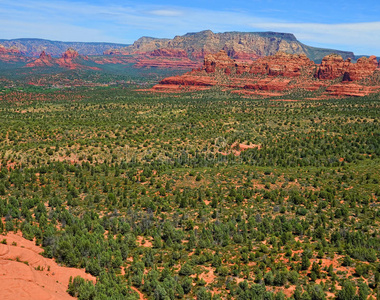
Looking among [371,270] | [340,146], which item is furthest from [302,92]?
[371,270]

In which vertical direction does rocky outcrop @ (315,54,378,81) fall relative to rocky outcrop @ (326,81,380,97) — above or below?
above

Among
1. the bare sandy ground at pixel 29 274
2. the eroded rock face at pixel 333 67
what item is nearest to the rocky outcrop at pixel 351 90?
the eroded rock face at pixel 333 67

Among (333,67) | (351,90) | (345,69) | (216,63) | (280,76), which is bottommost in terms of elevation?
(351,90)

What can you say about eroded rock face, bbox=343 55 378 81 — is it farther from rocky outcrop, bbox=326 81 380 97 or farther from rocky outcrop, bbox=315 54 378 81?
rocky outcrop, bbox=326 81 380 97

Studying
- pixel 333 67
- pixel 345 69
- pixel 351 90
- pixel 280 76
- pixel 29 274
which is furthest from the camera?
pixel 280 76

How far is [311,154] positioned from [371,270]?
104 ft

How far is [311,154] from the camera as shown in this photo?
50.4 meters

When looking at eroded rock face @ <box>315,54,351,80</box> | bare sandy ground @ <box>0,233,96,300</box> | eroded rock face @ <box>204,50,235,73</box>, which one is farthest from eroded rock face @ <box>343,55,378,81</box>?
bare sandy ground @ <box>0,233,96,300</box>

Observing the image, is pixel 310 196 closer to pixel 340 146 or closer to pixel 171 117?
pixel 340 146

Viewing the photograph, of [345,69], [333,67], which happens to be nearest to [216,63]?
[333,67]

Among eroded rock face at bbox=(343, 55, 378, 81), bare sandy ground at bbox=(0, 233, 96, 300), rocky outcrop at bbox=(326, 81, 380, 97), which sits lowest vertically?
bare sandy ground at bbox=(0, 233, 96, 300)

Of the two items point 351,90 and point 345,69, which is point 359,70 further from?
point 351,90

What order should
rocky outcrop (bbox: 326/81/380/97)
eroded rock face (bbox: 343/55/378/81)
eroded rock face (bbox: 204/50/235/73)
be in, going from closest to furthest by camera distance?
rocky outcrop (bbox: 326/81/380/97) → eroded rock face (bbox: 343/55/378/81) → eroded rock face (bbox: 204/50/235/73)

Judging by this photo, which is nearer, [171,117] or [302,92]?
[171,117]
